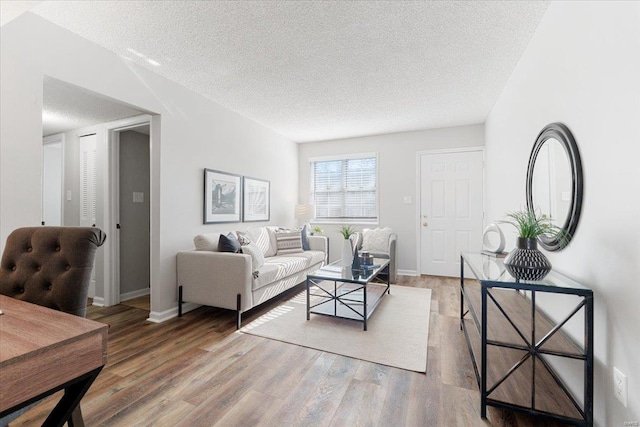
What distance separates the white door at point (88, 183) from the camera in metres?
3.54

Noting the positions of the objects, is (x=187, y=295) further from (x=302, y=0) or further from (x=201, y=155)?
(x=302, y=0)

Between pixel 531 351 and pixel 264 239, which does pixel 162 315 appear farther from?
pixel 531 351

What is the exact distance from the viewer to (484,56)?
2.61 m

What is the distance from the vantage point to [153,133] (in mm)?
2926

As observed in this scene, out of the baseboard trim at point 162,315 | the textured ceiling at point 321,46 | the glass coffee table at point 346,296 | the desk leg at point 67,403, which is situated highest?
the textured ceiling at point 321,46

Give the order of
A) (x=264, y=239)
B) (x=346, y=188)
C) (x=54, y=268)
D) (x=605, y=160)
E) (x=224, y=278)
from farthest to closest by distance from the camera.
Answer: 1. (x=346, y=188)
2. (x=264, y=239)
3. (x=224, y=278)
4. (x=605, y=160)
5. (x=54, y=268)

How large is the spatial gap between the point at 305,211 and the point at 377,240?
4.85 feet

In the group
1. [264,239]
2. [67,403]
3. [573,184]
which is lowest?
[67,403]

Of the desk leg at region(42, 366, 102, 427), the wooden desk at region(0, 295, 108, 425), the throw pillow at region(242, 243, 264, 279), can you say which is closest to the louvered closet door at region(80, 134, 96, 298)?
the throw pillow at region(242, 243, 264, 279)

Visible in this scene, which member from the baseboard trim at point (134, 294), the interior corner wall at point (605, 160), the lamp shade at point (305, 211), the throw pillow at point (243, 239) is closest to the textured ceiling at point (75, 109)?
the throw pillow at point (243, 239)

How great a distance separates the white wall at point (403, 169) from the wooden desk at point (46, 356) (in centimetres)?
464

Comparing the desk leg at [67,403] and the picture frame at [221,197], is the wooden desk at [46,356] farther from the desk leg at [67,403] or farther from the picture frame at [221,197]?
the picture frame at [221,197]

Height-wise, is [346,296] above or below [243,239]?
below

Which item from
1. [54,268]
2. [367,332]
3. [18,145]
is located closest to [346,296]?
[367,332]
